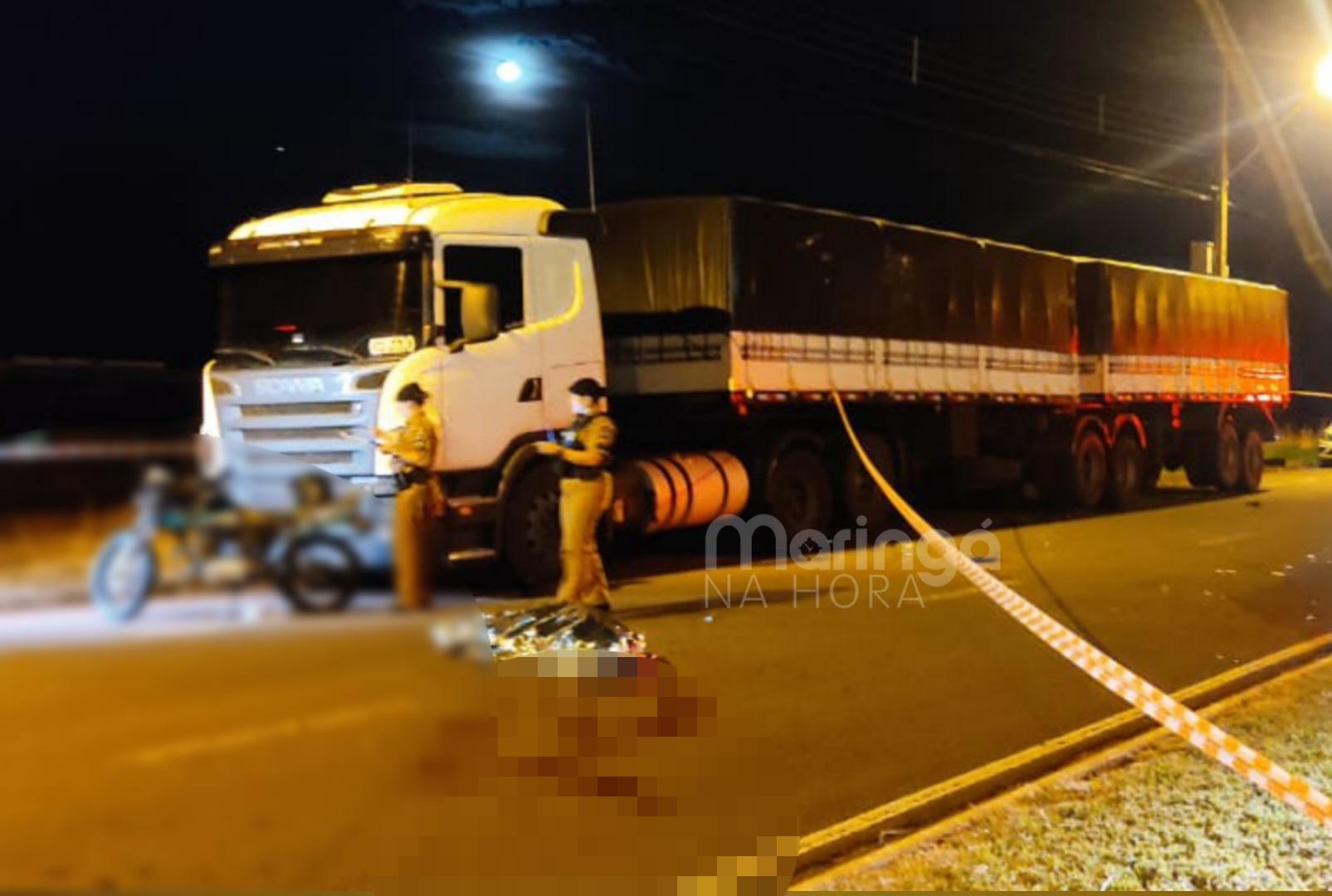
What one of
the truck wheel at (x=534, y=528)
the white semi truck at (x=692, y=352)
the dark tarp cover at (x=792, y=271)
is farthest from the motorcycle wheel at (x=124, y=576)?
the dark tarp cover at (x=792, y=271)

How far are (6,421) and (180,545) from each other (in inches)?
582

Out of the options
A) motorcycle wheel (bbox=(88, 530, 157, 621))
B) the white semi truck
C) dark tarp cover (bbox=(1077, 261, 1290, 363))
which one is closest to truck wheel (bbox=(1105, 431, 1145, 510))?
the white semi truck

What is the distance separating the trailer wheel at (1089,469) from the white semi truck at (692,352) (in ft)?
0.13

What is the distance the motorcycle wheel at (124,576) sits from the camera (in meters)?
2.25

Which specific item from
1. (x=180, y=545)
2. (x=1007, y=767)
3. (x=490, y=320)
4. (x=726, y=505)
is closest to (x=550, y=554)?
(x=490, y=320)

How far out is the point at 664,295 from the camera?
13.6 m

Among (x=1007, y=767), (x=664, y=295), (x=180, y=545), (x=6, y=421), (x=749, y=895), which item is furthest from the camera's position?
(x=6, y=421)

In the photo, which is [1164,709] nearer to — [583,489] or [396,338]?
[583,489]

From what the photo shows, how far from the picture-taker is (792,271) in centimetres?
1417

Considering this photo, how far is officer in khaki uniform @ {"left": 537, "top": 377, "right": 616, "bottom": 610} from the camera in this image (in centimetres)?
963

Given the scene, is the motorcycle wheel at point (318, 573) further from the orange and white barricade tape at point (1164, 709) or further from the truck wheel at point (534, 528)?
the truck wheel at point (534, 528)

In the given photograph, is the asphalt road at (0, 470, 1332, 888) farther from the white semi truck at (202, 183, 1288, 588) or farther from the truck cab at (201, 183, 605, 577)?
the white semi truck at (202, 183, 1288, 588)

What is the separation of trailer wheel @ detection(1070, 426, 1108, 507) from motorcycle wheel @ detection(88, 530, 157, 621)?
59.9ft

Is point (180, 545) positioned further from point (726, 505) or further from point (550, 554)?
point (726, 505)
